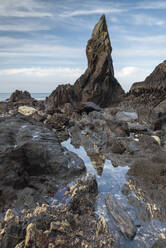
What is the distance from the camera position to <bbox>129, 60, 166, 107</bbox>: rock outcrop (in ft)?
50.3

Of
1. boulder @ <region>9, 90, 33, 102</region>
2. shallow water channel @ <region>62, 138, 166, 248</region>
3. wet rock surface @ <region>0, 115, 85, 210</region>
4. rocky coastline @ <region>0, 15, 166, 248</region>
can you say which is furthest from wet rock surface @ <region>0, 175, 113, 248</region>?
boulder @ <region>9, 90, 33, 102</region>

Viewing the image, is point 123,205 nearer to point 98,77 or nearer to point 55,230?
point 55,230

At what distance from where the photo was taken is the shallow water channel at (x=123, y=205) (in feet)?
9.37

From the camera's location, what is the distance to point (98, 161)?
6031 mm

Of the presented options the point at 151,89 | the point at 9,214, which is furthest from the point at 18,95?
the point at 9,214

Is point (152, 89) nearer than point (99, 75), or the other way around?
point (152, 89)

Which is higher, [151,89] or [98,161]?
[151,89]

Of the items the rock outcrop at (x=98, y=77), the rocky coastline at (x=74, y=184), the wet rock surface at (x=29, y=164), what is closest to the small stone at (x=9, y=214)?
the rocky coastline at (x=74, y=184)

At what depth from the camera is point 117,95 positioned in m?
27.4

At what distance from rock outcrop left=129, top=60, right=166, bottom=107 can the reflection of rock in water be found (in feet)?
33.8

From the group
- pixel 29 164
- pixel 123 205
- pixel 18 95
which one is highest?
pixel 18 95

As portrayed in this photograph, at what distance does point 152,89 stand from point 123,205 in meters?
14.4

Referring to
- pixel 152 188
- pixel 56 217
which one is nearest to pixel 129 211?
pixel 152 188

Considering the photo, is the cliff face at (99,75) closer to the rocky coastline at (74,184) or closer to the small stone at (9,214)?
the rocky coastline at (74,184)
